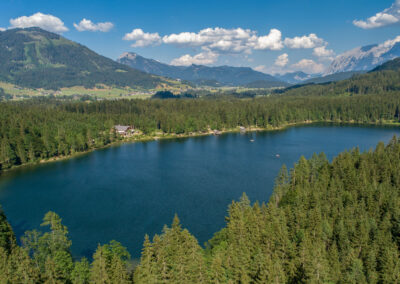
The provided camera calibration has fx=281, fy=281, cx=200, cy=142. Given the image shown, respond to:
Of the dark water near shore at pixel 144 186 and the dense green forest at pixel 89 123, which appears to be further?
the dense green forest at pixel 89 123

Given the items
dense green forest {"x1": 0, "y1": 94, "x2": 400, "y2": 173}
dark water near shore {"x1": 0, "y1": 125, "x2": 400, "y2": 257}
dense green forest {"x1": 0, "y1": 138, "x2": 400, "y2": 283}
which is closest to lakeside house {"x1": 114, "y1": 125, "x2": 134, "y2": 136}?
dense green forest {"x1": 0, "y1": 94, "x2": 400, "y2": 173}

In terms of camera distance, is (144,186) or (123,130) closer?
(144,186)

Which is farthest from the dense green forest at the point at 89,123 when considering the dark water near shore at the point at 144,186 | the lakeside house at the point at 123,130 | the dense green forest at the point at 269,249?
the dense green forest at the point at 269,249

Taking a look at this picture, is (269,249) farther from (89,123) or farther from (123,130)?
(123,130)

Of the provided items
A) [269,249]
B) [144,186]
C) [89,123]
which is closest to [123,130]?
[89,123]

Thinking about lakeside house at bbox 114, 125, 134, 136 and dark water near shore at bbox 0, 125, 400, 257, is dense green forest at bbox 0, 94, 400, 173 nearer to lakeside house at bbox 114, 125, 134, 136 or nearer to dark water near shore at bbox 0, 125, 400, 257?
lakeside house at bbox 114, 125, 134, 136

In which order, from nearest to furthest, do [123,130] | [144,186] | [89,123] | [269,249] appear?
[269,249] → [144,186] → [89,123] → [123,130]

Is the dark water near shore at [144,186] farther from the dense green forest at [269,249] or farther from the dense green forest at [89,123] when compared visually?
the dense green forest at [269,249]
